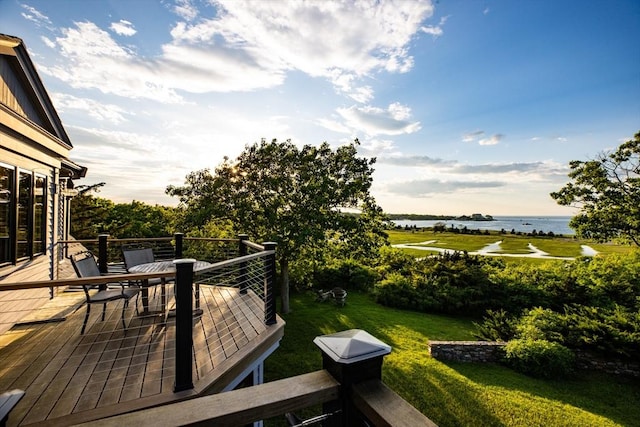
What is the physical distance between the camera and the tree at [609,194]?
12094 millimetres

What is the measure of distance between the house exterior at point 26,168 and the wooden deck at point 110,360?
1316 mm

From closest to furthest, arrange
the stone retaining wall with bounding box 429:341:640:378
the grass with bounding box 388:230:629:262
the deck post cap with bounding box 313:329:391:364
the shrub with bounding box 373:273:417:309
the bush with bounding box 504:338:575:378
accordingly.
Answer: the deck post cap with bounding box 313:329:391:364 → the bush with bounding box 504:338:575:378 → the stone retaining wall with bounding box 429:341:640:378 → the shrub with bounding box 373:273:417:309 → the grass with bounding box 388:230:629:262

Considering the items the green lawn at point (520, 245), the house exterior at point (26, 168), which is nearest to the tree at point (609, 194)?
the green lawn at point (520, 245)

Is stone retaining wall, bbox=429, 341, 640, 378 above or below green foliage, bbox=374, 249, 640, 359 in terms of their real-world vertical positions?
below

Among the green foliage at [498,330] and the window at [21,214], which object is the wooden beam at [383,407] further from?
the green foliage at [498,330]

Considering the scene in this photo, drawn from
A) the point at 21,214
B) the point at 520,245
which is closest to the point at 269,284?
the point at 21,214

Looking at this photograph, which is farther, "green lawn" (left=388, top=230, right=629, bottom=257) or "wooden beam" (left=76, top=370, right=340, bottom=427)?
→ "green lawn" (left=388, top=230, right=629, bottom=257)

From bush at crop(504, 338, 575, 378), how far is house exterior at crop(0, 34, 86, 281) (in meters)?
10.9

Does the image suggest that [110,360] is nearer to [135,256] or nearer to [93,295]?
[93,295]

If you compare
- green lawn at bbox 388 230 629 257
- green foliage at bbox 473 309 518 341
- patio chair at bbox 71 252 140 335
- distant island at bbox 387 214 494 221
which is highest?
distant island at bbox 387 214 494 221

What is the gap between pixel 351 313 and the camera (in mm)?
12102

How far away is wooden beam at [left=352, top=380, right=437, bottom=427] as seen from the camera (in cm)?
96

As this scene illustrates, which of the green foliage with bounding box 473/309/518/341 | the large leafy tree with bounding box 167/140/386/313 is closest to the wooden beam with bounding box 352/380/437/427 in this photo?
the large leafy tree with bounding box 167/140/386/313

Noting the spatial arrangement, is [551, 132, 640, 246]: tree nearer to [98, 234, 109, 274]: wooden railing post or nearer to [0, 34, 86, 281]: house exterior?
[98, 234, 109, 274]: wooden railing post
